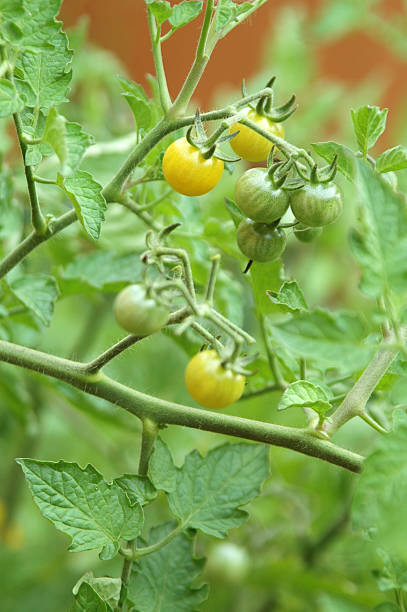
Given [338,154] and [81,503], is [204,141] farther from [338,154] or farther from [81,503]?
[81,503]

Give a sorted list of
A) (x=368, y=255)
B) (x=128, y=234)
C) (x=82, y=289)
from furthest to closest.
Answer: (x=128, y=234), (x=82, y=289), (x=368, y=255)

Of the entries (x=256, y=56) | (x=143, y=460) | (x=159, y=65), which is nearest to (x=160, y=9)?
(x=159, y=65)

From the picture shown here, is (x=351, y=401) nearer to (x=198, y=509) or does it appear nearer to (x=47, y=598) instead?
(x=198, y=509)

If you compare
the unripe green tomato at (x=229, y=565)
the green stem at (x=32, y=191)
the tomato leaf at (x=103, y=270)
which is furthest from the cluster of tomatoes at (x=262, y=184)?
the unripe green tomato at (x=229, y=565)

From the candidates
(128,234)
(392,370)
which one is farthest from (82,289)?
(392,370)

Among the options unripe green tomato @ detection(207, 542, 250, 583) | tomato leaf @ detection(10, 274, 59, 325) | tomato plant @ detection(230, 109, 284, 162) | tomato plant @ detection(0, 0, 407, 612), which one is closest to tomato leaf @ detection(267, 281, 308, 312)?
tomato plant @ detection(0, 0, 407, 612)

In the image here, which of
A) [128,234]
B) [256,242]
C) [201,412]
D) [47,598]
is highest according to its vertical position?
[256,242]

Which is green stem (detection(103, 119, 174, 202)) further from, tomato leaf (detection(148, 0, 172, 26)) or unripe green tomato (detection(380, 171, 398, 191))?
unripe green tomato (detection(380, 171, 398, 191))
